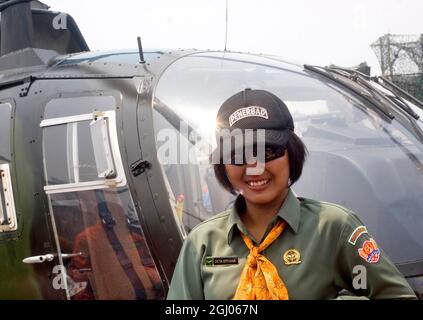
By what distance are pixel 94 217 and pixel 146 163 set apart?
47cm

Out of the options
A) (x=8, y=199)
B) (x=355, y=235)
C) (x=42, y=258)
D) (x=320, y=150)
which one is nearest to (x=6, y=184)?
(x=8, y=199)

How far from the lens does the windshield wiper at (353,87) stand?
10.2ft

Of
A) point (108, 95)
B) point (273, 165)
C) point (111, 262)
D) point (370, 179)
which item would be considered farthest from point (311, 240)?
point (108, 95)

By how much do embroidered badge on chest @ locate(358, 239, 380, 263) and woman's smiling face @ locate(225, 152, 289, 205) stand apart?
32cm

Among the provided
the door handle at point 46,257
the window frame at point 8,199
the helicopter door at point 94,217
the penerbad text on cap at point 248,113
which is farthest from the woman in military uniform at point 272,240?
the window frame at point 8,199

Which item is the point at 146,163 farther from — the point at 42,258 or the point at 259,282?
the point at 259,282

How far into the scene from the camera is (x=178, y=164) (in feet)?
8.85

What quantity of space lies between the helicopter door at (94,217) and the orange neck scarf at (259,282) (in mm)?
1113

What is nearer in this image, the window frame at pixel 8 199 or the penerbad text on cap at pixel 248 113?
the penerbad text on cap at pixel 248 113

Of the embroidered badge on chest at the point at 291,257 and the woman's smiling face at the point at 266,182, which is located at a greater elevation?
the woman's smiling face at the point at 266,182

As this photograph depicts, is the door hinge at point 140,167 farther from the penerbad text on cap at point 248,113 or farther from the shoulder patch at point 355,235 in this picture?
the shoulder patch at point 355,235
